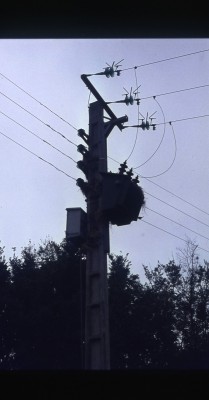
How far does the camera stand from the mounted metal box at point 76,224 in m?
6.92

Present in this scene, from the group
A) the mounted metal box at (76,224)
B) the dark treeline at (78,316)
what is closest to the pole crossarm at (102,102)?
the mounted metal box at (76,224)

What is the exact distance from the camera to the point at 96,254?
22.5 feet

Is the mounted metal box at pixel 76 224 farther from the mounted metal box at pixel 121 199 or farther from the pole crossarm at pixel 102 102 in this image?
the pole crossarm at pixel 102 102

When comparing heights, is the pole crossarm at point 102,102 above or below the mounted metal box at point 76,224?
above

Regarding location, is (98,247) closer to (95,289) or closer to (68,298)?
(95,289)

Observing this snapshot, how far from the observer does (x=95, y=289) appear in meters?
6.61

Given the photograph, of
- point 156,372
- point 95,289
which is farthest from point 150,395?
point 95,289

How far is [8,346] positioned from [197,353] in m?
9.52

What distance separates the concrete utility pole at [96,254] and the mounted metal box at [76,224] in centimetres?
9

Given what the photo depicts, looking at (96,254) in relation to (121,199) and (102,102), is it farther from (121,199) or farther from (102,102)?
(102,102)

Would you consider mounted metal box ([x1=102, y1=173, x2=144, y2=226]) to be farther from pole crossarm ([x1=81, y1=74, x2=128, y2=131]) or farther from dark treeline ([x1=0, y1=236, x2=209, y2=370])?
dark treeline ([x1=0, y1=236, x2=209, y2=370])

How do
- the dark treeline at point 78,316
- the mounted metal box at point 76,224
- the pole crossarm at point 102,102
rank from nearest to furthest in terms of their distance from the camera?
the mounted metal box at point 76,224, the pole crossarm at point 102,102, the dark treeline at point 78,316

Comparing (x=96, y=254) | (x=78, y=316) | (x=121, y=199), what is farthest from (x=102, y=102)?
(x=78, y=316)

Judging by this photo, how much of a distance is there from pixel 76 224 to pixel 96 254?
541 millimetres
